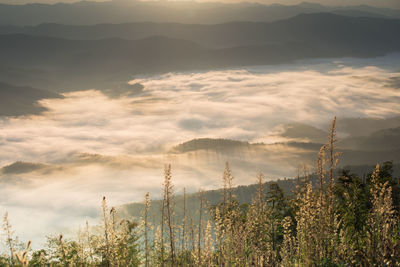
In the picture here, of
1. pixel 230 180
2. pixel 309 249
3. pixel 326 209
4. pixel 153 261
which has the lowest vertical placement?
pixel 153 261

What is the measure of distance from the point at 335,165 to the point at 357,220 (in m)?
7.67

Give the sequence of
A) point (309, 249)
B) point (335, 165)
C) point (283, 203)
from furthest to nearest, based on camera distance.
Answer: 1. point (283, 203)
2. point (335, 165)
3. point (309, 249)

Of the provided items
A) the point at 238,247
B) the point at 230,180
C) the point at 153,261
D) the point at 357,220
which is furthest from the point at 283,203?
the point at 238,247

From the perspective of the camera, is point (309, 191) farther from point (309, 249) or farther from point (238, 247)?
point (238, 247)

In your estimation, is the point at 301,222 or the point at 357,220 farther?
the point at 357,220

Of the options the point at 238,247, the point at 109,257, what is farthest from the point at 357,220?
the point at 109,257

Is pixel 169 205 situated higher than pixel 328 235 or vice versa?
pixel 169 205

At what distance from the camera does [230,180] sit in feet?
32.9

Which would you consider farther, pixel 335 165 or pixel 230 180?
pixel 230 180

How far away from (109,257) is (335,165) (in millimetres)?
4811

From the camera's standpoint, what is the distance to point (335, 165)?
8.33 metres

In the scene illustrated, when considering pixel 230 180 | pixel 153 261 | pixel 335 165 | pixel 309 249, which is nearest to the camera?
pixel 309 249

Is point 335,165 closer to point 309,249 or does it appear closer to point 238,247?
point 309,249

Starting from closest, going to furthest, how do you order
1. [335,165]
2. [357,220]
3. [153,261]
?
[335,165] → [153,261] → [357,220]
